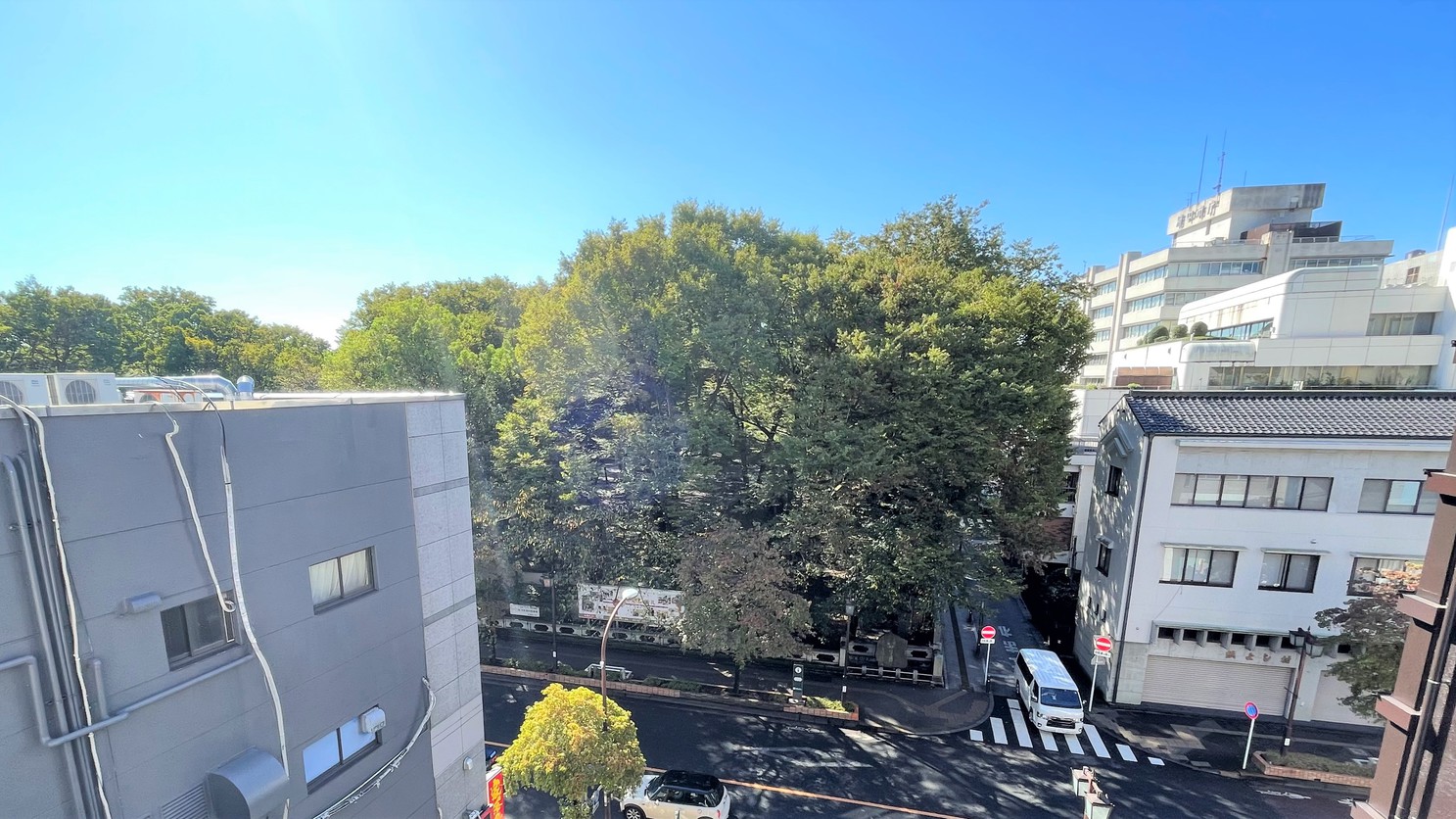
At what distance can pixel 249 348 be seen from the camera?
3588 centimetres

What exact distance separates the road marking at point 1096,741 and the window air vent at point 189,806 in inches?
763

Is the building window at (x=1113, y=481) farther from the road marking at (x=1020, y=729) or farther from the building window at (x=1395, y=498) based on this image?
the road marking at (x=1020, y=729)

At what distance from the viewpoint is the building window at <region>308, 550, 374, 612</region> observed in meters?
6.89

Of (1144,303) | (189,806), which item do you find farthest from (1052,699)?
(1144,303)

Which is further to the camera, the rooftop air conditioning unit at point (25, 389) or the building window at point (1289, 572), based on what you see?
the building window at point (1289, 572)

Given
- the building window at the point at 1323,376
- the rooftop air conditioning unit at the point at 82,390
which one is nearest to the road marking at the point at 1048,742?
the rooftop air conditioning unit at the point at 82,390

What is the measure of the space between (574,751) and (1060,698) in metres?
14.3

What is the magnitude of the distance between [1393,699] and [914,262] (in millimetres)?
14662

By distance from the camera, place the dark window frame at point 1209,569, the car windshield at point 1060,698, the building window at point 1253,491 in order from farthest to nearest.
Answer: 1. the dark window frame at point 1209,569
2. the car windshield at point 1060,698
3. the building window at point 1253,491

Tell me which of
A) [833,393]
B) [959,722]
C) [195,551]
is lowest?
[959,722]

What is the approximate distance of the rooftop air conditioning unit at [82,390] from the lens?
5363mm

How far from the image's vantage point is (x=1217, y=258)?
130ft

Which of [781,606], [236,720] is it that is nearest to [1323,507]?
[781,606]

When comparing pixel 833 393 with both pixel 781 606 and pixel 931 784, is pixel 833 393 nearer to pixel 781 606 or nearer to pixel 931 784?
pixel 781 606
